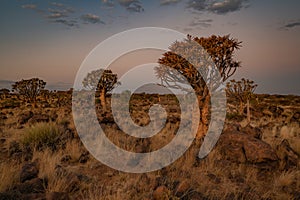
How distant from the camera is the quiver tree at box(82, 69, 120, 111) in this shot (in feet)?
89.5

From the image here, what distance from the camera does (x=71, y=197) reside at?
3.94m

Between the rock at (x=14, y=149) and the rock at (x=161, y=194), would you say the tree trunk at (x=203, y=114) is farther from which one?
the rock at (x=14, y=149)

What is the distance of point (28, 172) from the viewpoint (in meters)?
4.42

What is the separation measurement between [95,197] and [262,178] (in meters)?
3.87

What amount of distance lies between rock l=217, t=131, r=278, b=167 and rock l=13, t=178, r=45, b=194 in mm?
4623

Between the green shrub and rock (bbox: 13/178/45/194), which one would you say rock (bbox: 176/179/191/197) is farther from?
the green shrub

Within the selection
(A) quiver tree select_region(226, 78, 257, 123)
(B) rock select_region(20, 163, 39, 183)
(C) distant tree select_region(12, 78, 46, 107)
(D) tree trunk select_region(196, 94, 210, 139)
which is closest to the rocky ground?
(B) rock select_region(20, 163, 39, 183)

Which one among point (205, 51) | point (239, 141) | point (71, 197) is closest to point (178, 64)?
point (205, 51)

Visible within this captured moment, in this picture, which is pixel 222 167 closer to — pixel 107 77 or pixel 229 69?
pixel 229 69

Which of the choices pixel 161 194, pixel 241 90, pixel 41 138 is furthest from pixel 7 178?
pixel 241 90

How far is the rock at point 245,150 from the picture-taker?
594 centimetres

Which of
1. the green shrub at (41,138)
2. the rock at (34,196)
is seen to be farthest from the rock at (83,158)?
the rock at (34,196)

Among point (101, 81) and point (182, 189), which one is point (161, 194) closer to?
point (182, 189)

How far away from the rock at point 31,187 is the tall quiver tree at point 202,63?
5995 mm
